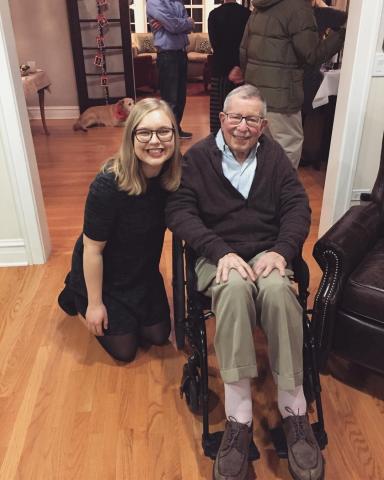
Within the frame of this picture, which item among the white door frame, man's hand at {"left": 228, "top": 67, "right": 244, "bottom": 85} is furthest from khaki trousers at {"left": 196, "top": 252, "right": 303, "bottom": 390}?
man's hand at {"left": 228, "top": 67, "right": 244, "bottom": 85}

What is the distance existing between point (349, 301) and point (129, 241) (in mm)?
795

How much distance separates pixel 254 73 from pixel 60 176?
1969 millimetres

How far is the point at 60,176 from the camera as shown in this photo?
3771 millimetres

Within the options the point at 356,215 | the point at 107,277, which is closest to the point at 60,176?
the point at 107,277

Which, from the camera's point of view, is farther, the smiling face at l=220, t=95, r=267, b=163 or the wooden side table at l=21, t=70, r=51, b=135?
the wooden side table at l=21, t=70, r=51, b=135

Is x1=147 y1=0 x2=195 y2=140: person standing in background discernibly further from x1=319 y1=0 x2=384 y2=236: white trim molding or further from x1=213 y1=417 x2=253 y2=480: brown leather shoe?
x1=213 y1=417 x2=253 y2=480: brown leather shoe

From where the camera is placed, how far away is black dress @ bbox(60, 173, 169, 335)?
57.7 inches

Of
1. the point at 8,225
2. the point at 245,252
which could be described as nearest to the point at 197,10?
the point at 8,225

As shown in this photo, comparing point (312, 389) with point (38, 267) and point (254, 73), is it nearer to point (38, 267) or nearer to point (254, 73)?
point (38, 267)

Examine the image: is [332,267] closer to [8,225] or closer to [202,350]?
[202,350]

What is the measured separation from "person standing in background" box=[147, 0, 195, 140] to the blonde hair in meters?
2.79

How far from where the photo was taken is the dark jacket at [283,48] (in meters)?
2.33

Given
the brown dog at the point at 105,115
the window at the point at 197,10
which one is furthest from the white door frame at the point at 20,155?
the window at the point at 197,10

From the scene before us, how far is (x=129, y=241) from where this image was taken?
5.23ft
